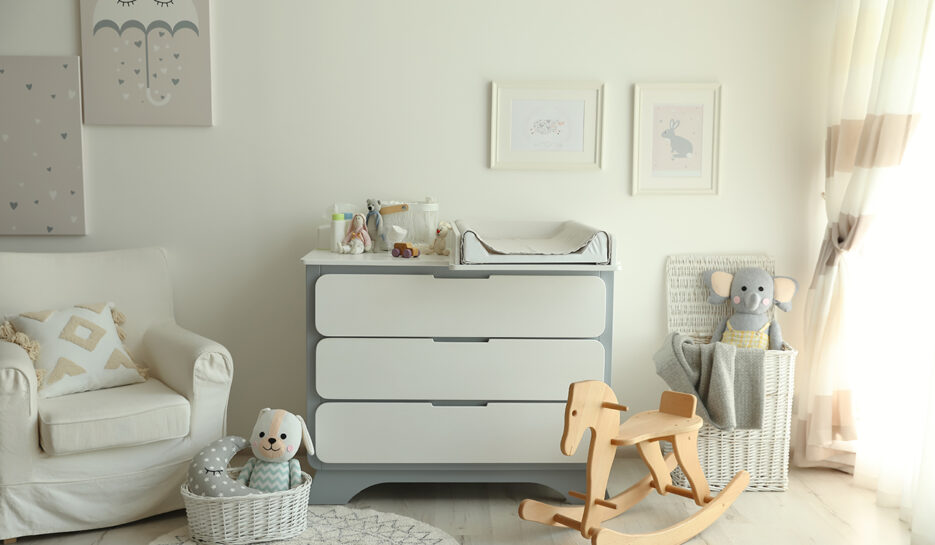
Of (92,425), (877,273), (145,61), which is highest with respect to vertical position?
(145,61)

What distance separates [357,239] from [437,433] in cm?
69

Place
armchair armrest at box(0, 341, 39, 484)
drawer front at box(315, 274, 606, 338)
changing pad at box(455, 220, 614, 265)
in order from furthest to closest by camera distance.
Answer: drawer front at box(315, 274, 606, 338)
changing pad at box(455, 220, 614, 265)
armchair armrest at box(0, 341, 39, 484)

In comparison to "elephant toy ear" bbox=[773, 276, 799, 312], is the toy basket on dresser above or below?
below

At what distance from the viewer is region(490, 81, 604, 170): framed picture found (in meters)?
3.22

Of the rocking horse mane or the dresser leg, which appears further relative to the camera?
the dresser leg

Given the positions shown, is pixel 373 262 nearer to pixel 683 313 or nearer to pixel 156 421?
pixel 156 421

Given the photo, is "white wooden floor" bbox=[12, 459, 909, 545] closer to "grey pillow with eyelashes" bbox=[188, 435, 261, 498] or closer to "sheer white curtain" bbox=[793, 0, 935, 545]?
"sheer white curtain" bbox=[793, 0, 935, 545]

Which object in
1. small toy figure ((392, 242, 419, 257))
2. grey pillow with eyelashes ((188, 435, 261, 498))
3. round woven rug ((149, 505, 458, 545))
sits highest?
small toy figure ((392, 242, 419, 257))

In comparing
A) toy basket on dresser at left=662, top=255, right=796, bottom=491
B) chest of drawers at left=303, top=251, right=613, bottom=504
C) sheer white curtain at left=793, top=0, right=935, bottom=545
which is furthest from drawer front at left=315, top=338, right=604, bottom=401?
sheer white curtain at left=793, top=0, right=935, bottom=545

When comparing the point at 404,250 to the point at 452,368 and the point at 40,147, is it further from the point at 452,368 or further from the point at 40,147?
the point at 40,147

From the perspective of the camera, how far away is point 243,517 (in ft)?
8.16

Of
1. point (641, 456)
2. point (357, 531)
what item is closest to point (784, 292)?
point (641, 456)

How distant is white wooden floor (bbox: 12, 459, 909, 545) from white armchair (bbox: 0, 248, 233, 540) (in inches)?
3.8

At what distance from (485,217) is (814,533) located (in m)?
1.54
